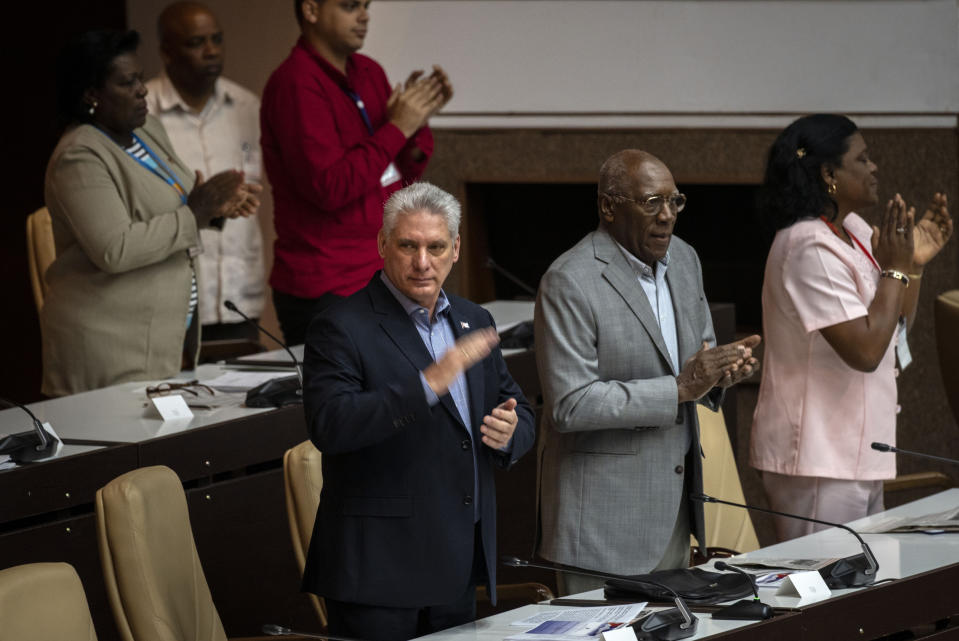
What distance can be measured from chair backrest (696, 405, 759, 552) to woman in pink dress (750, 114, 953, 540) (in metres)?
0.25

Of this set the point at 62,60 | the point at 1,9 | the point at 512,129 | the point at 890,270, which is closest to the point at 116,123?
the point at 62,60

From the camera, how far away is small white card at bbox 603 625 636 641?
200 centimetres

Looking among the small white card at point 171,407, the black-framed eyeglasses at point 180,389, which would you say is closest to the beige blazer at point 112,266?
the black-framed eyeglasses at point 180,389

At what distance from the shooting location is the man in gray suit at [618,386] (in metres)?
2.52

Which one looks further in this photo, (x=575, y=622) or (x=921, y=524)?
(x=921, y=524)

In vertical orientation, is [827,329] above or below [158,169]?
below

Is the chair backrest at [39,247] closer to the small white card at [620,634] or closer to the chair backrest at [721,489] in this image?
the chair backrest at [721,489]

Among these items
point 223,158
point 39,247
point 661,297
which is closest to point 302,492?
point 661,297

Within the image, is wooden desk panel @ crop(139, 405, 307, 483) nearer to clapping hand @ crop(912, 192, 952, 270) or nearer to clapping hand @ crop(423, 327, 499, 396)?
clapping hand @ crop(423, 327, 499, 396)

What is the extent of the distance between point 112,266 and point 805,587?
201 cm

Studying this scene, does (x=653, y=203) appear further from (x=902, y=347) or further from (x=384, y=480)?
(x=902, y=347)

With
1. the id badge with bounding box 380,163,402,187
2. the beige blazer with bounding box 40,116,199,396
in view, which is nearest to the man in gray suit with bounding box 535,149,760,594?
the beige blazer with bounding box 40,116,199,396

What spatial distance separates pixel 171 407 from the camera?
10.6ft

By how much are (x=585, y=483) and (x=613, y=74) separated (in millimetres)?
3153
